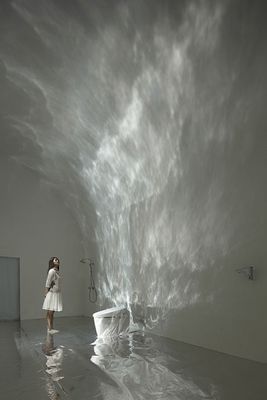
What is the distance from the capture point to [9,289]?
11031 millimetres

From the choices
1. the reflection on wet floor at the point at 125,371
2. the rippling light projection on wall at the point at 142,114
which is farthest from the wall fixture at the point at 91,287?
the reflection on wet floor at the point at 125,371

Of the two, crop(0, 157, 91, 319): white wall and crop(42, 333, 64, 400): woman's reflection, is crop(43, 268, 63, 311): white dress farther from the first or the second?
crop(0, 157, 91, 319): white wall

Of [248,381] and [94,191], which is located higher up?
[94,191]

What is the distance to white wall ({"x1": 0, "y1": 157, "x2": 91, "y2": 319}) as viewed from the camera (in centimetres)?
1100

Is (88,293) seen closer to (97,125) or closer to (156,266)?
(156,266)

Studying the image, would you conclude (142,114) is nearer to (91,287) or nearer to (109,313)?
(109,313)

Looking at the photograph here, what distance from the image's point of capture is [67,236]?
11594 millimetres

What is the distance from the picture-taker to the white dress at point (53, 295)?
8.23 m

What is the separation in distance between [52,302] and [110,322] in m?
1.45

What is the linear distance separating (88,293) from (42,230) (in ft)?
6.53

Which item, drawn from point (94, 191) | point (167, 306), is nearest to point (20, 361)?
point (167, 306)

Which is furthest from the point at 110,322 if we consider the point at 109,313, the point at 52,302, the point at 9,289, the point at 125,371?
the point at 9,289

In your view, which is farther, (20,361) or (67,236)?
(67,236)

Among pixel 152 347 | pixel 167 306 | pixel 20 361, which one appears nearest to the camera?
pixel 20 361
